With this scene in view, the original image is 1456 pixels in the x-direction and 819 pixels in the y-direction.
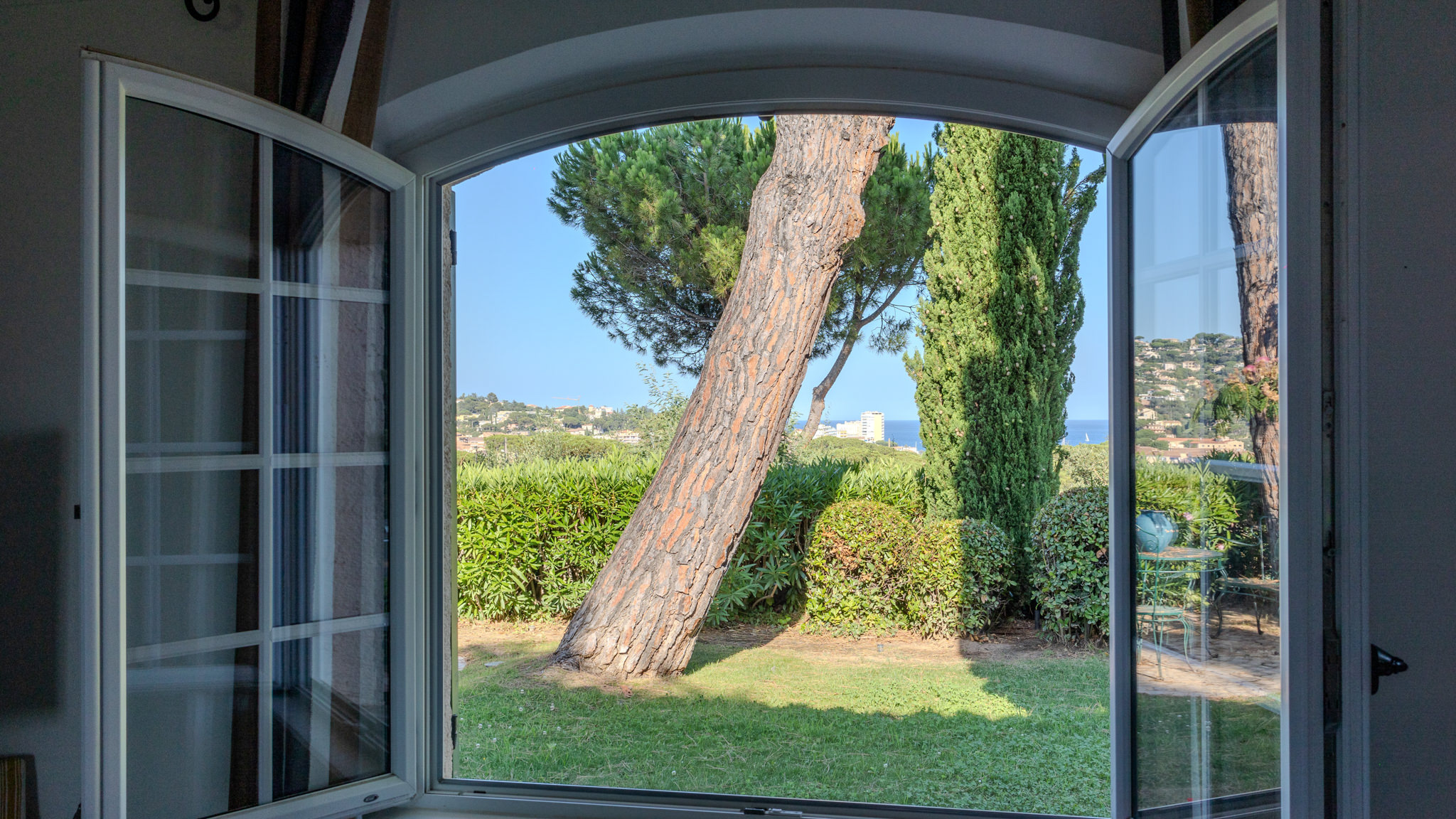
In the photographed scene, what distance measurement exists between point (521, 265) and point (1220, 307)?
23.7ft

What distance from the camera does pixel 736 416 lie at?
432cm

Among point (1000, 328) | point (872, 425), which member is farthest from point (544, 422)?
point (1000, 328)

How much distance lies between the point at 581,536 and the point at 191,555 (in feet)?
13.6

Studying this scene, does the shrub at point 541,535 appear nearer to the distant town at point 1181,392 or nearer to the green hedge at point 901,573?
the green hedge at point 901,573

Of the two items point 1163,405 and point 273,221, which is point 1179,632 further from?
point 273,221

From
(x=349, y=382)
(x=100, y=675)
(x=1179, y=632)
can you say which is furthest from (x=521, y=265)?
(x=1179, y=632)

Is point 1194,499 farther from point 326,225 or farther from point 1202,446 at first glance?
point 326,225

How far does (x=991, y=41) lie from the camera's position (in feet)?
5.28

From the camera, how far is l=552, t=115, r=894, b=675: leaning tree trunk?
14.2 ft

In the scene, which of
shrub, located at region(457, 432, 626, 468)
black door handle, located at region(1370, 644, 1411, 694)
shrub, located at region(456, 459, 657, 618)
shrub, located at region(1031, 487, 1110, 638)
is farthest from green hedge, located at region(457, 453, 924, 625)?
black door handle, located at region(1370, 644, 1411, 694)

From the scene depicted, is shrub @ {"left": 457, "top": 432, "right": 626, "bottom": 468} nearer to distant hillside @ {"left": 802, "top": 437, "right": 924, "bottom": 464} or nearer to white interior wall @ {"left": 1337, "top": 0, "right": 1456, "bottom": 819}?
distant hillside @ {"left": 802, "top": 437, "right": 924, "bottom": 464}

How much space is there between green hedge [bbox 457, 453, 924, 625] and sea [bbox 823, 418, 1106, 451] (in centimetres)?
116

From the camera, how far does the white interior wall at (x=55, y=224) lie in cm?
162

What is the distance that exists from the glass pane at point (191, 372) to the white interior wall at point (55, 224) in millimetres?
445
